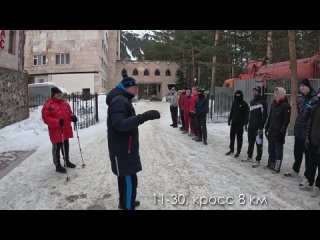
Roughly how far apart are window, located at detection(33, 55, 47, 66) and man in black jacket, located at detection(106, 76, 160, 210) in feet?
131

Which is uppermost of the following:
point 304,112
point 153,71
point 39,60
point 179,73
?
point 153,71

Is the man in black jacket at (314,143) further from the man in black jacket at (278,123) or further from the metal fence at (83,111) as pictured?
the metal fence at (83,111)

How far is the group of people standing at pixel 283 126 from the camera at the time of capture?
5969 millimetres

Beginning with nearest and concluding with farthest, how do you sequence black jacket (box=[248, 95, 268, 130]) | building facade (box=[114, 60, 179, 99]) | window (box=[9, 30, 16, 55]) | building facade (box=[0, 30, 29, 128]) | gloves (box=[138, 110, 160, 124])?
gloves (box=[138, 110, 160, 124])
black jacket (box=[248, 95, 268, 130])
building facade (box=[0, 30, 29, 128])
window (box=[9, 30, 16, 55])
building facade (box=[114, 60, 179, 99])

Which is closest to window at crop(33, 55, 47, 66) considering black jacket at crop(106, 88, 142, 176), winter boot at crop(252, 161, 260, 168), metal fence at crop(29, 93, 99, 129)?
metal fence at crop(29, 93, 99, 129)

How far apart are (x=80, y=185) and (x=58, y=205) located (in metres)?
1.09

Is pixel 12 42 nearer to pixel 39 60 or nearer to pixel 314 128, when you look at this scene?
pixel 314 128

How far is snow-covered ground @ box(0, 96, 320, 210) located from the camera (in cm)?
540

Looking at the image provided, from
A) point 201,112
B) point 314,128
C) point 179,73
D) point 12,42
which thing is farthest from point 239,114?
point 179,73

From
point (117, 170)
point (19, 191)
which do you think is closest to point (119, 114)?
point (117, 170)

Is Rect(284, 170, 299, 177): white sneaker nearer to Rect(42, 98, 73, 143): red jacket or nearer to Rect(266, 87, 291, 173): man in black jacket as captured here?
Rect(266, 87, 291, 173): man in black jacket

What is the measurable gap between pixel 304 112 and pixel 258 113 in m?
1.53

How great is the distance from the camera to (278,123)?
732 cm

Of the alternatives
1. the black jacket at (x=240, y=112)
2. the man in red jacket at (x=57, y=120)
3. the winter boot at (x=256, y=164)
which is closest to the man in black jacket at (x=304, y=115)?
the winter boot at (x=256, y=164)
